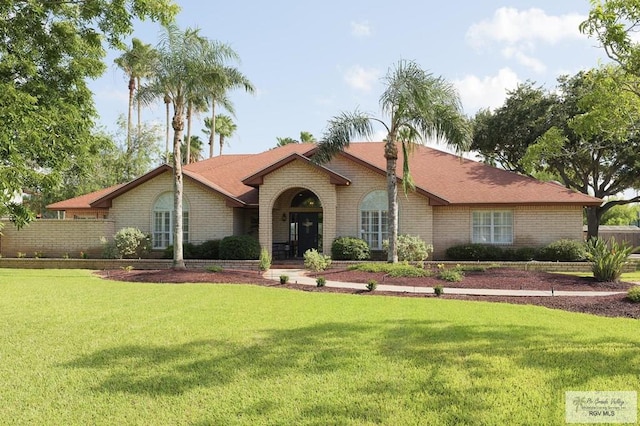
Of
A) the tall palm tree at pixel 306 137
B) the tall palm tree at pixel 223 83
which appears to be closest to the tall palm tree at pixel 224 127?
the tall palm tree at pixel 306 137

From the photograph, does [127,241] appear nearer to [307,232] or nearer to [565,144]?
[307,232]

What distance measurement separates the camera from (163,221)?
24.5m

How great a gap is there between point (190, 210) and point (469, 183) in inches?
573

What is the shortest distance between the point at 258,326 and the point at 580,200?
19275 millimetres

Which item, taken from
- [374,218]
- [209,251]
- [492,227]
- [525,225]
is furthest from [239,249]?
[525,225]

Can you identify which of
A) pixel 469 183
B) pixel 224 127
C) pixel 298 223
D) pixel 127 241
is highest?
pixel 224 127

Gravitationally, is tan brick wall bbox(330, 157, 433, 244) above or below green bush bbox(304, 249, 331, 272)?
above

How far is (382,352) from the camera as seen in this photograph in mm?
6902

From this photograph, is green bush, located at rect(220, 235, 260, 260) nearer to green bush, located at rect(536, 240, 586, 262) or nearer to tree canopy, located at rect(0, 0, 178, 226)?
tree canopy, located at rect(0, 0, 178, 226)

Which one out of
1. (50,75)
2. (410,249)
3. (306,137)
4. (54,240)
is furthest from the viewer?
(306,137)

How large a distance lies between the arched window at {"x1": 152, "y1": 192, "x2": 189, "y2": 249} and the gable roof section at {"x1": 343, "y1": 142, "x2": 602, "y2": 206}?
9.33 meters

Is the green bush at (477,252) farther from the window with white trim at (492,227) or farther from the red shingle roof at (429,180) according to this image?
the red shingle roof at (429,180)

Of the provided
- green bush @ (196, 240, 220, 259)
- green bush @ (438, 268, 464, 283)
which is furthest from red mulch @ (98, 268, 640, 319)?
green bush @ (196, 240, 220, 259)

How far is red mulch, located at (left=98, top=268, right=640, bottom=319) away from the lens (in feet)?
38.2
